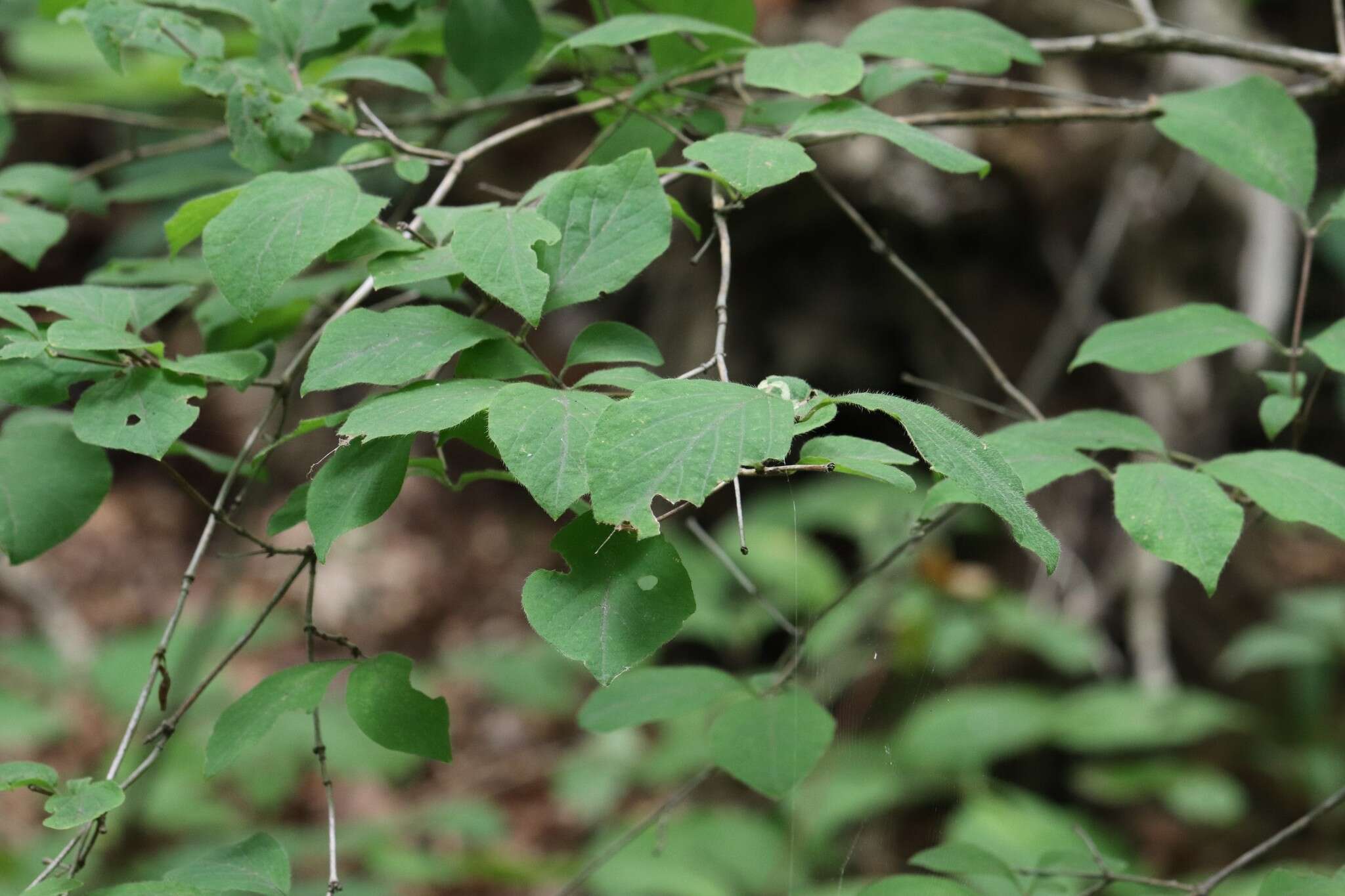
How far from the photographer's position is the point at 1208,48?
1.16 metres

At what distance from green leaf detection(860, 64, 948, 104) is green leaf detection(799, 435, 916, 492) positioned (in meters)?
0.55

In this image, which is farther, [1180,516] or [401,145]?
[401,145]

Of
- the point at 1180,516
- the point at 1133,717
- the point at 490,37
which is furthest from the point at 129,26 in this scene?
the point at 1133,717

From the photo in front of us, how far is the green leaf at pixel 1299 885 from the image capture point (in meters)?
0.80

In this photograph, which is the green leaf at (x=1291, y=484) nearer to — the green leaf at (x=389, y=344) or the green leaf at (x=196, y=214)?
the green leaf at (x=389, y=344)

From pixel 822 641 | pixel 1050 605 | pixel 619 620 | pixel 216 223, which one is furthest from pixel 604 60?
pixel 1050 605

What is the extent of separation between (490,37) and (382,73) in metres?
0.13

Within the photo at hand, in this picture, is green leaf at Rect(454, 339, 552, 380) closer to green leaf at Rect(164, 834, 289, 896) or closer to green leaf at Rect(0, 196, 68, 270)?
green leaf at Rect(164, 834, 289, 896)

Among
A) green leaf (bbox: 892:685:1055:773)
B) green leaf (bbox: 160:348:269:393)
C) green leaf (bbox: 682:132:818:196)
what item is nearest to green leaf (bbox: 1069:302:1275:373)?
green leaf (bbox: 682:132:818:196)

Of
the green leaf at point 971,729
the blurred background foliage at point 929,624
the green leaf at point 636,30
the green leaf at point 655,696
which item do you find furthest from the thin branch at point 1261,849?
the green leaf at point 971,729

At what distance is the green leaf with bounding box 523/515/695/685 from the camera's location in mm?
646

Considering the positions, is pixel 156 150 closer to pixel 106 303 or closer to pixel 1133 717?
pixel 106 303

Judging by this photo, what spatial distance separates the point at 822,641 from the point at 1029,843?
695 mm

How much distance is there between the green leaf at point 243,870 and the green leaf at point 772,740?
0.40 metres
